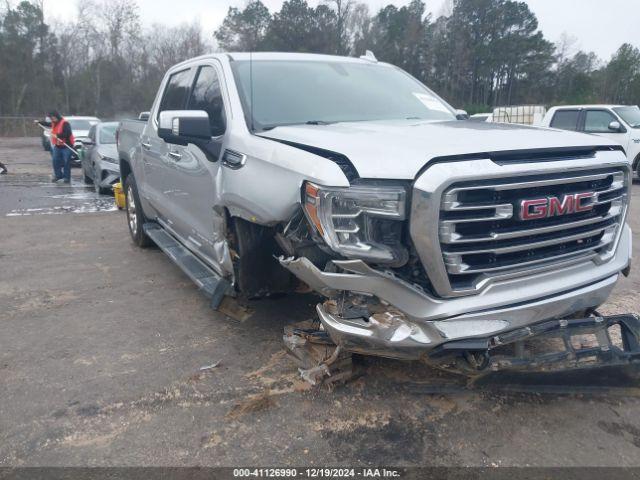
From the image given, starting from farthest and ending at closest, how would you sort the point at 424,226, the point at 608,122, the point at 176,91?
the point at 608,122, the point at 176,91, the point at 424,226

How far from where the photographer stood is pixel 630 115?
43.7 feet

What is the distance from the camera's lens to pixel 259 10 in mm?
43750

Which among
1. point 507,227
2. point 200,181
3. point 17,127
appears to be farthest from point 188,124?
point 17,127

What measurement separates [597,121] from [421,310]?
12828 millimetres

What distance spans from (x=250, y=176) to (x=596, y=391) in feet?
7.55

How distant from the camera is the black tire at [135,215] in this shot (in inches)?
257

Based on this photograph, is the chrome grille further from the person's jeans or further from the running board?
the person's jeans

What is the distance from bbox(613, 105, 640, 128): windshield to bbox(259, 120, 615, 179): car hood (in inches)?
459

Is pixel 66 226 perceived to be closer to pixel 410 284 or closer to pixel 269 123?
pixel 269 123

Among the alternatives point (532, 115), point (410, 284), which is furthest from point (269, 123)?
point (532, 115)

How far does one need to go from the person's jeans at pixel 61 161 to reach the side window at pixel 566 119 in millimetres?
12242

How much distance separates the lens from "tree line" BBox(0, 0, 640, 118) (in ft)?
139

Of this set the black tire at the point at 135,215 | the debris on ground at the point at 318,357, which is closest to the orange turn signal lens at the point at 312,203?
the debris on ground at the point at 318,357

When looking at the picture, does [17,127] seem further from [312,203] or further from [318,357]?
[312,203]
